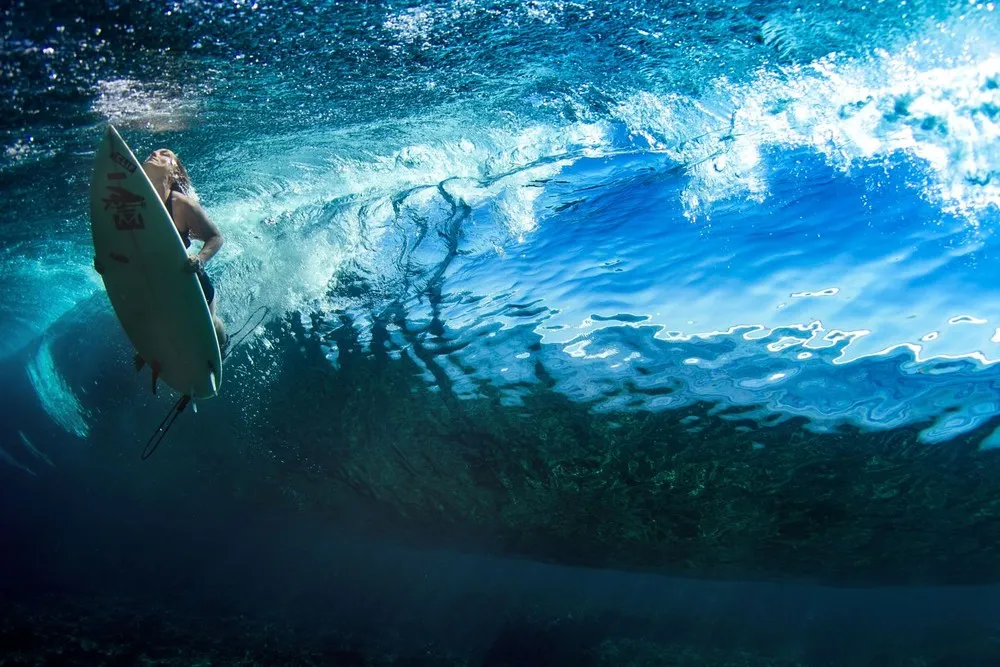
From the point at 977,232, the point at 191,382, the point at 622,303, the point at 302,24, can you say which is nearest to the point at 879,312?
the point at 977,232

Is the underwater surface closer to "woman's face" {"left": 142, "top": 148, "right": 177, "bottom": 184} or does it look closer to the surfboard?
"woman's face" {"left": 142, "top": 148, "right": 177, "bottom": 184}

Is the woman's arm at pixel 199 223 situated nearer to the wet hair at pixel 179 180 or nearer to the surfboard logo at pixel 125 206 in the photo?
the wet hair at pixel 179 180

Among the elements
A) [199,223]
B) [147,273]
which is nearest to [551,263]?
[199,223]

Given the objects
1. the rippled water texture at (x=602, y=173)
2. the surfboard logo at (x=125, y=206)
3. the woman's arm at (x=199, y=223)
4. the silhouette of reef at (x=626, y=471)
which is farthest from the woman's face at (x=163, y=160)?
the silhouette of reef at (x=626, y=471)

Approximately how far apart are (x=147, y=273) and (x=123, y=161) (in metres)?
0.89

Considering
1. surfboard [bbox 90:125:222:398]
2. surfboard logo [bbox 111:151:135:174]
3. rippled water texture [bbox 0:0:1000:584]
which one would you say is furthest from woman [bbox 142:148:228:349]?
rippled water texture [bbox 0:0:1000:584]

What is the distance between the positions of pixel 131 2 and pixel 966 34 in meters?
7.82

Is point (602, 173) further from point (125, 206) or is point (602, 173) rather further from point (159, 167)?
point (125, 206)

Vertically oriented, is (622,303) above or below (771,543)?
above

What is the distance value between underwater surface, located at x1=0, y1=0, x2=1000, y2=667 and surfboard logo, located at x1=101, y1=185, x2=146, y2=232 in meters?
2.15

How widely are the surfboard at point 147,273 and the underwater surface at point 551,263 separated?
2058mm

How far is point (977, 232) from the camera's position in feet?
19.7

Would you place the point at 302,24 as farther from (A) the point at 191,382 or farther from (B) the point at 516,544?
(B) the point at 516,544

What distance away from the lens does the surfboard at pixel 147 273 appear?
3891mm
